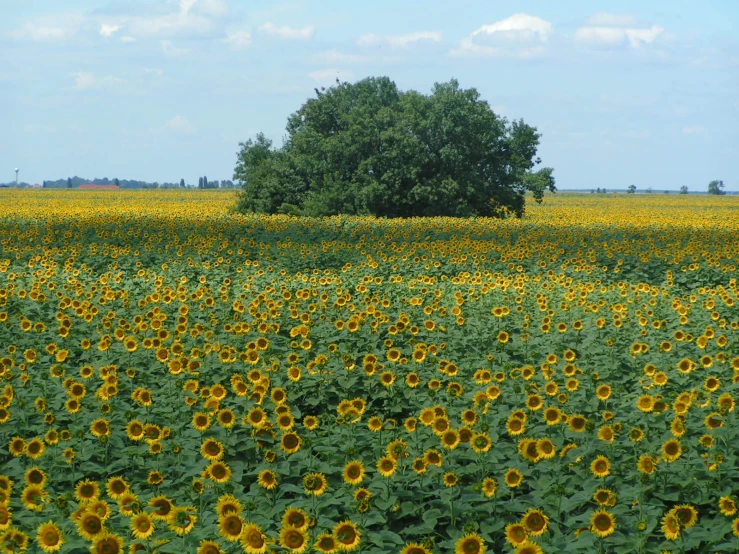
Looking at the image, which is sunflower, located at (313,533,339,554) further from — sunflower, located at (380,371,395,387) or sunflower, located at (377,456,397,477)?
sunflower, located at (380,371,395,387)

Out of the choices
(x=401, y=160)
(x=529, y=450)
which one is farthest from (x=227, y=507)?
(x=401, y=160)

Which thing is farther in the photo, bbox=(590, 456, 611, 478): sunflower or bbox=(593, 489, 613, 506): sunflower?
bbox=(590, 456, 611, 478): sunflower

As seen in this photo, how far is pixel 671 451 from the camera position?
5285 mm

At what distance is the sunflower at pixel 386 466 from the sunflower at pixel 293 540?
109cm

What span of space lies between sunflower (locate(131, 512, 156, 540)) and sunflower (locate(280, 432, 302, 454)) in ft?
4.05

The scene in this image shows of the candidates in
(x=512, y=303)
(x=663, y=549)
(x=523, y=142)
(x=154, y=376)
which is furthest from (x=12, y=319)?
(x=523, y=142)

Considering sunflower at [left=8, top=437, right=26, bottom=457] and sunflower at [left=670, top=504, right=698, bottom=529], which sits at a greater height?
sunflower at [left=8, top=437, right=26, bottom=457]

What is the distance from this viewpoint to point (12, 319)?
9.42 meters

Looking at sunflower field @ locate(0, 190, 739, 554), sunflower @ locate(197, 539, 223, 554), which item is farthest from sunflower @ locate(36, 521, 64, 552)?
sunflower @ locate(197, 539, 223, 554)

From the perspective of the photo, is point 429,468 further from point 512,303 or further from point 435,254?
point 435,254

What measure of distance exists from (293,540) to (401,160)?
98.1 feet

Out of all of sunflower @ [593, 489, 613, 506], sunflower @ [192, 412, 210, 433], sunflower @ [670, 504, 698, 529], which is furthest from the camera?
sunflower @ [192, 412, 210, 433]

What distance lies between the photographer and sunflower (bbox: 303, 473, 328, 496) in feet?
15.0

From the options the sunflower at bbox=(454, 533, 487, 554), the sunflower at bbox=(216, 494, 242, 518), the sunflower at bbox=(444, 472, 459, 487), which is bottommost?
the sunflower at bbox=(454, 533, 487, 554)
